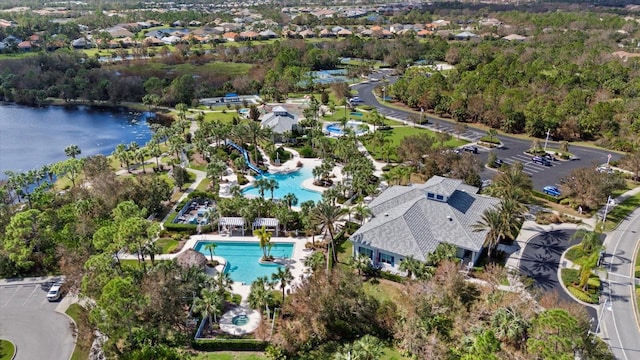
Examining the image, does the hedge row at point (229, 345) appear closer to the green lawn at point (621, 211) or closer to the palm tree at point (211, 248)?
the palm tree at point (211, 248)

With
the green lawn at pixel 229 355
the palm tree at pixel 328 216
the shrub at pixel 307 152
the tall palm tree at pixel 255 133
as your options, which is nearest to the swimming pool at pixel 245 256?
the palm tree at pixel 328 216

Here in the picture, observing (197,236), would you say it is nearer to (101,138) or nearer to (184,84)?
(101,138)

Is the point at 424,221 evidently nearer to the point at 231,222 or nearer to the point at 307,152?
the point at 231,222

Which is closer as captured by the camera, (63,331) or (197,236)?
(63,331)

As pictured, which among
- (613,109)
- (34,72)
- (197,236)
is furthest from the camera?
(34,72)

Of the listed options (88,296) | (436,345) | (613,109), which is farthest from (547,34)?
(88,296)

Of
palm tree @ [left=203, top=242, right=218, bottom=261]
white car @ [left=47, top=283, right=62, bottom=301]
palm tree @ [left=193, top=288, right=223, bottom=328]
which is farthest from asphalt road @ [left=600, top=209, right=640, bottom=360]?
white car @ [left=47, top=283, right=62, bottom=301]

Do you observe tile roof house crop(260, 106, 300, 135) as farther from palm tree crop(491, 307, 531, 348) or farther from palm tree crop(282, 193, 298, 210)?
palm tree crop(491, 307, 531, 348)

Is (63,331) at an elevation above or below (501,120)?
below
